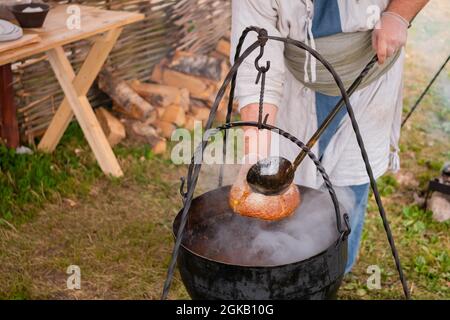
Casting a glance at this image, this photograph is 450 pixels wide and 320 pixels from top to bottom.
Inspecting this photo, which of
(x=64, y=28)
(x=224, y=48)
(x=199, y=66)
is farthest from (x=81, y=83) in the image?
(x=224, y=48)

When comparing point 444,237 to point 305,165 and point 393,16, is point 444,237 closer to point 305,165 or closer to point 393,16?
point 305,165

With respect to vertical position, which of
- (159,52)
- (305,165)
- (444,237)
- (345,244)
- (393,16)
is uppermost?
(393,16)

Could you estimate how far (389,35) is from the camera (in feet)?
7.66

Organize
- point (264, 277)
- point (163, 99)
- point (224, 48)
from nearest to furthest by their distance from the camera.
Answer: point (264, 277) < point (163, 99) < point (224, 48)

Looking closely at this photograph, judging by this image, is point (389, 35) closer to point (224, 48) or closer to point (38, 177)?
point (38, 177)

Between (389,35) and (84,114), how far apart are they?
260 cm

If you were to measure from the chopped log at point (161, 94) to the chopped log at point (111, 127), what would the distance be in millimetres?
341

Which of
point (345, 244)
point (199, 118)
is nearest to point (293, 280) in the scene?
point (345, 244)

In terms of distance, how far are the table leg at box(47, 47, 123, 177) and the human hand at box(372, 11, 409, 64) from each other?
2498 mm

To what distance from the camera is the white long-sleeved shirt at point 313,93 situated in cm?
→ 247

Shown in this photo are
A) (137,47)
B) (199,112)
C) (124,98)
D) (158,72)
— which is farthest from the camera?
(158,72)

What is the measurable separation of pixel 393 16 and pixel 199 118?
2999mm

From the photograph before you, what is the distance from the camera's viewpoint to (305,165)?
3.00 m

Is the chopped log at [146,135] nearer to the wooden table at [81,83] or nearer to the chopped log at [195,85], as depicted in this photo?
the wooden table at [81,83]
